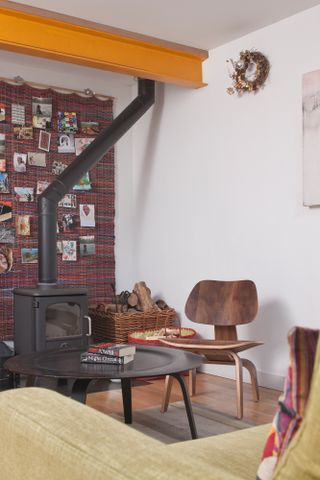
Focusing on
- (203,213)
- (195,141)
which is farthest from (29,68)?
(203,213)

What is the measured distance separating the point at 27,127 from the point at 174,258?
1.61 meters

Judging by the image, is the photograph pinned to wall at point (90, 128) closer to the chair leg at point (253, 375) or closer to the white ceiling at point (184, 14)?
the white ceiling at point (184, 14)

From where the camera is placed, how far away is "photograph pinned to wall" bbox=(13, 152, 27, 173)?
16.4 feet

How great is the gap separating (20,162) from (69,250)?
84 centimetres

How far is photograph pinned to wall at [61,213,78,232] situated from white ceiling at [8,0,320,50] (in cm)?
170

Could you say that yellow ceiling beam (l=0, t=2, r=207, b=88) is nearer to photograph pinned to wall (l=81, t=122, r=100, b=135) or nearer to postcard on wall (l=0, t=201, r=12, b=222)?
photograph pinned to wall (l=81, t=122, r=100, b=135)

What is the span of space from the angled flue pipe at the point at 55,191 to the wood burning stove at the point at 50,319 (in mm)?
219

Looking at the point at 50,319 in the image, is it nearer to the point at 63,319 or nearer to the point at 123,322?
the point at 63,319

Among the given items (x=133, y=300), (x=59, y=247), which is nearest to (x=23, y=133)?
(x=59, y=247)

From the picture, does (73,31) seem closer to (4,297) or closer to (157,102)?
(157,102)

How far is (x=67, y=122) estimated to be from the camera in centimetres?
525

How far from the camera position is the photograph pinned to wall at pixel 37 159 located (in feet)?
16.7

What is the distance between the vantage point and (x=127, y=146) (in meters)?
5.66

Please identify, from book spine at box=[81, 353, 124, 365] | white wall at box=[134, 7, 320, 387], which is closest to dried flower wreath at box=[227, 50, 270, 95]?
white wall at box=[134, 7, 320, 387]
